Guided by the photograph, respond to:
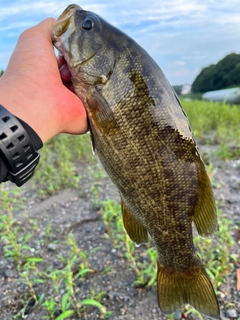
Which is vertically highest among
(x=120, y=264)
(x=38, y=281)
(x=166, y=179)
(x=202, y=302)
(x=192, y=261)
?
(x=166, y=179)

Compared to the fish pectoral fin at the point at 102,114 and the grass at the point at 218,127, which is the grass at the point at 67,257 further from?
the grass at the point at 218,127

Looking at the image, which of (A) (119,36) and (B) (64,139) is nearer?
(A) (119,36)

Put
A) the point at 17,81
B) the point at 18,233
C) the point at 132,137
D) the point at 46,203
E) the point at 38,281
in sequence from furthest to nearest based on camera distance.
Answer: the point at 46,203, the point at 18,233, the point at 38,281, the point at 17,81, the point at 132,137

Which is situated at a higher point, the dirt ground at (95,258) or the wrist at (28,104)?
the wrist at (28,104)

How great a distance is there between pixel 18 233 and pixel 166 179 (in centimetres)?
246

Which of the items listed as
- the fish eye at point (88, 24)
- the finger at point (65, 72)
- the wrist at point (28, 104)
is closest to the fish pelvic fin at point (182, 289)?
the wrist at point (28, 104)

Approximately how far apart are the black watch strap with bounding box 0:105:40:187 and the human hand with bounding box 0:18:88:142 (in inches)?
5.5

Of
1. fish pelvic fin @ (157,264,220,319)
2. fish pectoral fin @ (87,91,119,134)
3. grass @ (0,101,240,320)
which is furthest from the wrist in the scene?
grass @ (0,101,240,320)

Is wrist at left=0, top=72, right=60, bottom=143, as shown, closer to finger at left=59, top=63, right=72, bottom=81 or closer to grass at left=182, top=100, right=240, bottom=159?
finger at left=59, top=63, right=72, bottom=81

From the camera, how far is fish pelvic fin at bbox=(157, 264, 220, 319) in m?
2.14

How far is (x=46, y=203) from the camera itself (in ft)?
14.9

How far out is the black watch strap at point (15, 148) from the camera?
1745 millimetres

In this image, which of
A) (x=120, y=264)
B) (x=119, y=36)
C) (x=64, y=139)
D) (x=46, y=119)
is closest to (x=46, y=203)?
(x=120, y=264)

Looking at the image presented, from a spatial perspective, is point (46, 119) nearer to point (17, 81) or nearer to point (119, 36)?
point (17, 81)
